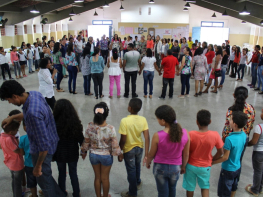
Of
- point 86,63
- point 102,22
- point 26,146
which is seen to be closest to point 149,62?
point 86,63

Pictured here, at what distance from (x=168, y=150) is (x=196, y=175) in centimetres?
47

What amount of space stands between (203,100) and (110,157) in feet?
15.5

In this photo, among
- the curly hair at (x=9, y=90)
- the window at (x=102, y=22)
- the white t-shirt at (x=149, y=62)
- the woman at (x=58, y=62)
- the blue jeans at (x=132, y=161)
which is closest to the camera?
the curly hair at (x=9, y=90)

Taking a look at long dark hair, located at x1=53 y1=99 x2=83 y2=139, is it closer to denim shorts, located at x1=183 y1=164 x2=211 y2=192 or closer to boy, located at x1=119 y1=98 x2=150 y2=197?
boy, located at x1=119 y1=98 x2=150 y2=197

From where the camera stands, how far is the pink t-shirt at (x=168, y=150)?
6.67ft

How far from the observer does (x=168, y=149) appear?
206 centimetres

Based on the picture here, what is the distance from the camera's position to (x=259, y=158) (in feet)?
8.54

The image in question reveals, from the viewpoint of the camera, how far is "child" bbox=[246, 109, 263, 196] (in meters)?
2.50

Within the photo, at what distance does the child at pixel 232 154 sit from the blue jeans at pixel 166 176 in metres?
0.45

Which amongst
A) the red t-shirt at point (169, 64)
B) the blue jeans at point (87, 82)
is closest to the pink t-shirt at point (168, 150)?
the red t-shirt at point (169, 64)

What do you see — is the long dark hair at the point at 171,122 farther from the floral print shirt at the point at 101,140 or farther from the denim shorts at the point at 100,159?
the denim shorts at the point at 100,159

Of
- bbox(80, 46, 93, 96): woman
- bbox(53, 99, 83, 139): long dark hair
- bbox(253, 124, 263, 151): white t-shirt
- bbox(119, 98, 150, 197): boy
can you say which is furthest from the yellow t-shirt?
bbox(80, 46, 93, 96): woman

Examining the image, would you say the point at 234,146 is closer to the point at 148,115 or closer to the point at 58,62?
the point at 148,115

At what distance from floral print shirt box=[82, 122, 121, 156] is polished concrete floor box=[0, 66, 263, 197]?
74 cm
